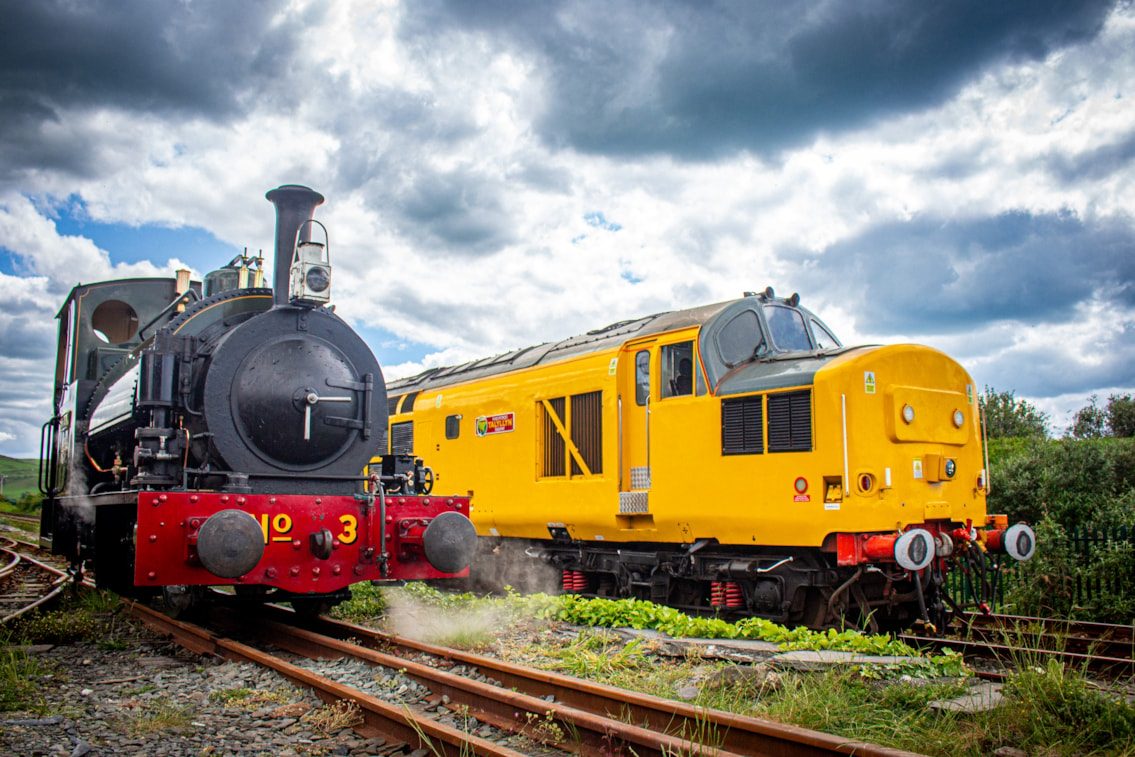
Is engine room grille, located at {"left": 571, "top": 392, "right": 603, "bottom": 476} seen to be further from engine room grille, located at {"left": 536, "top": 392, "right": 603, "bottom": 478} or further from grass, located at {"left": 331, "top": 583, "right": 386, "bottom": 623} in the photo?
grass, located at {"left": 331, "top": 583, "right": 386, "bottom": 623}

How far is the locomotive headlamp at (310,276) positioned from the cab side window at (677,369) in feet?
10.7

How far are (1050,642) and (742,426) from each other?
3128 millimetres

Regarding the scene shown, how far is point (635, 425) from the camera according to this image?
8430 mm

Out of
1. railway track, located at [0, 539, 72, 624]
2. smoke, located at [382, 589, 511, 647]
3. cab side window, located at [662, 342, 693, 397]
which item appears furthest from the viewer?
railway track, located at [0, 539, 72, 624]

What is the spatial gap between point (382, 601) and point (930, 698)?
5214mm

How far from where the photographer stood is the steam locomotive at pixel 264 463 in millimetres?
5832

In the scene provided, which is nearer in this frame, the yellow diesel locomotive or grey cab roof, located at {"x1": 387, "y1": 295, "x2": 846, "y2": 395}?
the yellow diesel locomotive

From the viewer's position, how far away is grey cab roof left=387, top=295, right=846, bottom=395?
24.4 ft

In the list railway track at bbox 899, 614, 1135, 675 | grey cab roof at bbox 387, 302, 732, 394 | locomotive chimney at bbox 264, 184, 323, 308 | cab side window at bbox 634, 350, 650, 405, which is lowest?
railway track at bbox 899, 614, 1135, 675

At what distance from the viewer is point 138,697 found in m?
5.00

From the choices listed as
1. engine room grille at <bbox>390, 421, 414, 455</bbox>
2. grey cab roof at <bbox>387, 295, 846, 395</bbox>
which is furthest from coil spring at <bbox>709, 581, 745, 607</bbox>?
engine room grille at <bbox>390, 421, 414, 455</bbox>

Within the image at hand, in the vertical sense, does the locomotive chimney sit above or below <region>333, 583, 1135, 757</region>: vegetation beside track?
above

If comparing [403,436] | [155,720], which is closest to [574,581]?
[403,436]

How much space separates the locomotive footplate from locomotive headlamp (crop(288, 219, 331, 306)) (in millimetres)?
1722
